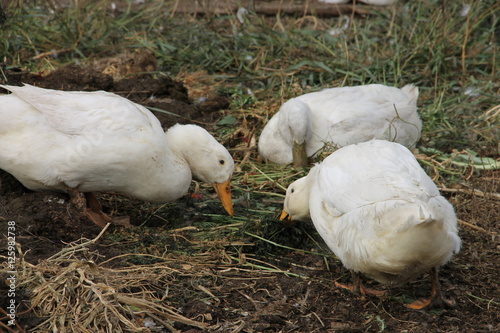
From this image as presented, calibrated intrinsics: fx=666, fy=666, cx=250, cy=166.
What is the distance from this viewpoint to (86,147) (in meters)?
4.91

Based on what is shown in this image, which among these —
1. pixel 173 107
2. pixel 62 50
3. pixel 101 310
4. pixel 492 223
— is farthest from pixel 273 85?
pixel 101 310

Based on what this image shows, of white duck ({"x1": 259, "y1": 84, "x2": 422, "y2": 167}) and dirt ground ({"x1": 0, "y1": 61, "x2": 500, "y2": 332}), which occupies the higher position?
dirt ground ({"x1": 0, "y1": 61, "x2": 500, "y2": 332})

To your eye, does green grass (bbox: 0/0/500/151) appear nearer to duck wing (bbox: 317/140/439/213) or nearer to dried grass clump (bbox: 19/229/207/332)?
duck wing (bbox: 317/140/439/213)

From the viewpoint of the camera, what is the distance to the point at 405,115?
22.9ft

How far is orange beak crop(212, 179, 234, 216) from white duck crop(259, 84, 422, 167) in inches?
48.1

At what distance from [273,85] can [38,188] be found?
3.67 meters

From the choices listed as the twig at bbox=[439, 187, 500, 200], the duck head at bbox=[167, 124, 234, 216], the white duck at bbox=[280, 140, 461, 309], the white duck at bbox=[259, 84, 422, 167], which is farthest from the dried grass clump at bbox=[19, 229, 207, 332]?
the twig at bbox=[439, 187, 500, 200]

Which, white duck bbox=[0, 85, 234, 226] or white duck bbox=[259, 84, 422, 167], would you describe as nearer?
white duck bbox=[0, 85, 234, 226]

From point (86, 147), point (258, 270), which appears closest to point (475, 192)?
point (258, 270)

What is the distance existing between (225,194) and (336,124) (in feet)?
5.78

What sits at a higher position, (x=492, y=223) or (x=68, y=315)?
(x=68, y=315)

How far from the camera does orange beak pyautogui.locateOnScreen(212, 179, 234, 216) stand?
5.55 metres

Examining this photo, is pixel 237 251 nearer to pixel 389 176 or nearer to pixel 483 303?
pixel 389 176

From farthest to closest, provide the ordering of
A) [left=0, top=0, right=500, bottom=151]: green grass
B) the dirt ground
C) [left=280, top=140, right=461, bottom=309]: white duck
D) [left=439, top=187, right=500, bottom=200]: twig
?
[left=0, top=0, right=500, bottom=151]: green grass, [left=439, top=187, right=500, bottom=200]: twig, the dirt ground, [left=280, top=140, right=461, bottom=309]: white duck
